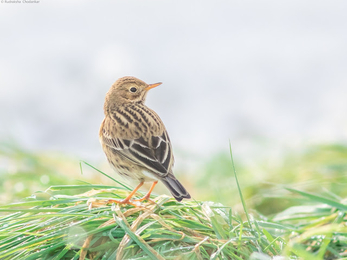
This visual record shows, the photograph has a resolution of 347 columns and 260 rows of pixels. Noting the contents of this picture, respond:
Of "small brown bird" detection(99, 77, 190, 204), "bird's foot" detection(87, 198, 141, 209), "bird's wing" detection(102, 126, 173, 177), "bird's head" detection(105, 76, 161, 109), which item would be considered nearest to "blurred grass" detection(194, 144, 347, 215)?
"bird's head" detection(105, 76, 161, 109)

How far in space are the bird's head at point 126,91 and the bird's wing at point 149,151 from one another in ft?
3.27

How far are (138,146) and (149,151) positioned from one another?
0.17 meters

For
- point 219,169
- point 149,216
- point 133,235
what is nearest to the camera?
point 133,235

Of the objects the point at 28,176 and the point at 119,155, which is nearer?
the point at 119,155

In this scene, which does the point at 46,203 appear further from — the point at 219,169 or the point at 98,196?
the point at 219,169

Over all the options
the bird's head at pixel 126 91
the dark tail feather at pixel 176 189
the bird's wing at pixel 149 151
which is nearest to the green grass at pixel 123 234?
the dark tail feather at pixel 176 189

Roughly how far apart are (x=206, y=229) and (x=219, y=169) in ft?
19.7

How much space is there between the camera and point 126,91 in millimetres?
6246

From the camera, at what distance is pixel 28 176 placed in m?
7.21

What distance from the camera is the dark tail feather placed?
4.07 meters

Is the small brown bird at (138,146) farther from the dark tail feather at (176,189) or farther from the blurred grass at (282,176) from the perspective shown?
the blurred grass at (282,176)

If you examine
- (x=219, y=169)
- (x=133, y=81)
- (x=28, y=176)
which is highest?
(x=133, y=81)

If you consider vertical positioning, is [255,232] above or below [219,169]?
above

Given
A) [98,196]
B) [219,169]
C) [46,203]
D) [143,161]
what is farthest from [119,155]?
[219,169]
